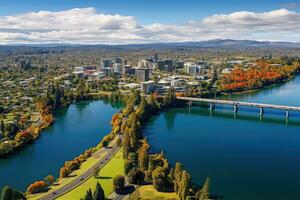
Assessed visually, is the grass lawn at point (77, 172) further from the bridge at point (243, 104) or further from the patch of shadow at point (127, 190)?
the bridge at point (243, 104)

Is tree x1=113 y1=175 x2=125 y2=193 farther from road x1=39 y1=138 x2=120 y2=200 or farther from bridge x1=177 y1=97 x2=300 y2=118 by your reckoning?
bridge x1=177 y1=97 x2=300 y2=118

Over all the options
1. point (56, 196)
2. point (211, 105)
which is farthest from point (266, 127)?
point (56, 196)

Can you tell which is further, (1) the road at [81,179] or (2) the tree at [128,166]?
(2) the tree at [128,166]

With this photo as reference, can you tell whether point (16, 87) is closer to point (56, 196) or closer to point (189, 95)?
point (189, 95)

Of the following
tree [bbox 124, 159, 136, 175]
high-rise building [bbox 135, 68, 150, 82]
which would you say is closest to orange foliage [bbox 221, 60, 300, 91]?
high-rise building [bbox 135, 68, 150, 82]

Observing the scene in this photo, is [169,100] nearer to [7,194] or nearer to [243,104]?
[243,104]

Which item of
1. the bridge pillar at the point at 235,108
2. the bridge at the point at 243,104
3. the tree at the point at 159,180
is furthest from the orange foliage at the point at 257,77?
the tree at the point at 159,180
